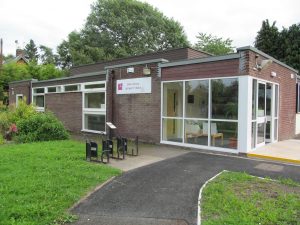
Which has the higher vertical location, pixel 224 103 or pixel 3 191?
pixel 224 103

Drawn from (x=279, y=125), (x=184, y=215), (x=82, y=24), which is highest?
(x=82, y=24)

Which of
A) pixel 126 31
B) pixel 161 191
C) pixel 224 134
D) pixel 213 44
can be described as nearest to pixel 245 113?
pixel 224 134

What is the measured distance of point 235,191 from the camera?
520cm

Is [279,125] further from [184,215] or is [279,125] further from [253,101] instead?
[184,215]

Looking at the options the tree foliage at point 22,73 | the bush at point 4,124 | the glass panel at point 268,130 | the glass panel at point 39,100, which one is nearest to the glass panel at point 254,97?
the glass panel at point 268,130

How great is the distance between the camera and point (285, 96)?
38.5 ft

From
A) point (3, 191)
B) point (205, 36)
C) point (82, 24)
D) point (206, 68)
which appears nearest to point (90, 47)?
point (82, 24)

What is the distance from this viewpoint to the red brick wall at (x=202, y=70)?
8844mm

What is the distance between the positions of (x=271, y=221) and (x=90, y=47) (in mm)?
33307

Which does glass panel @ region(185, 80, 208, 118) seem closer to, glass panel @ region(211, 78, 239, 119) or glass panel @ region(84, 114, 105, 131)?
glass panel @ region(211, 78, 239, 119)

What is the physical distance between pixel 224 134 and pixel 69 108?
959cm

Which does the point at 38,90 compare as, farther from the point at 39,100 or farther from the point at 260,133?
the point at 260,133

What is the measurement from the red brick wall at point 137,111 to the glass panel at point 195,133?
4.39ft

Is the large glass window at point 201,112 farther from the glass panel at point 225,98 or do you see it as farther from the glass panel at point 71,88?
the glass panel at point 71,88
